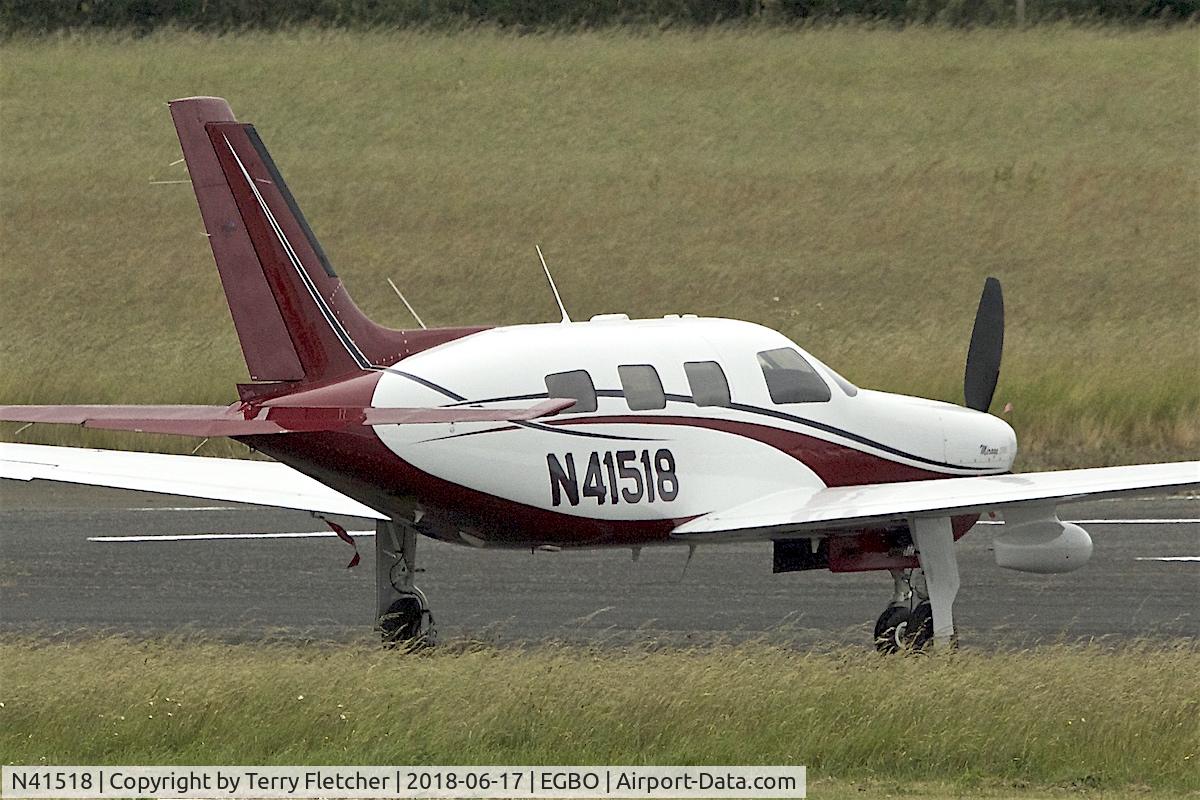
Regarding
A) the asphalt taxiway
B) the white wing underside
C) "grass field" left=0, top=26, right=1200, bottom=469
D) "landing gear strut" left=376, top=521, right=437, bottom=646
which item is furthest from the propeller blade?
"grass field" left=0, top=26, right=1200, bottom=469

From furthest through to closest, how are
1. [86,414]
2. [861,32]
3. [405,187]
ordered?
[861,32] < [405,187] < [86,414]

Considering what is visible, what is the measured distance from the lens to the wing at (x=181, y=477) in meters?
14.9

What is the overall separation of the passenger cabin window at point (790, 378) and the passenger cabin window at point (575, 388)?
1430mm

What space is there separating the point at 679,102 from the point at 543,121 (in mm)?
3952

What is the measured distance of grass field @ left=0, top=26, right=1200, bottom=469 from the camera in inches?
1366

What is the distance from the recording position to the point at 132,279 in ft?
134

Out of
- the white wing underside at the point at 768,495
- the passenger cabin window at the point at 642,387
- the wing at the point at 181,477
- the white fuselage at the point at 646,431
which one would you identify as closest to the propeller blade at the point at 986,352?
the white fuselage at the point at 646,431

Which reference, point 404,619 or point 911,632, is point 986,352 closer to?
point 911,632

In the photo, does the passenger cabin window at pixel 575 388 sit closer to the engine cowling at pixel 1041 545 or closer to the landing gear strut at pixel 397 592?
the landing gear strut at pixel 397 592

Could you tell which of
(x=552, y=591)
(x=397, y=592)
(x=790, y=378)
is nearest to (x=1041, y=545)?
(x=790, y=378)

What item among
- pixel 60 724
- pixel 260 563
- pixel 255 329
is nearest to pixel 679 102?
pixel 260 563

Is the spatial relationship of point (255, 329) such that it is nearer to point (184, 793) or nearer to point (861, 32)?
point (184, 793)

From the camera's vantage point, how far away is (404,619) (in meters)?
14.9

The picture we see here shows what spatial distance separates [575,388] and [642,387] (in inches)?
21.1
